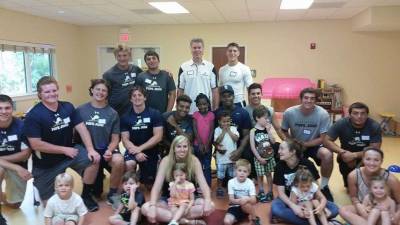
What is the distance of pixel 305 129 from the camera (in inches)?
136

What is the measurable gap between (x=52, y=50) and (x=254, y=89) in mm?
5630

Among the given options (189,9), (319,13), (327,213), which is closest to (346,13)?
(319,13)

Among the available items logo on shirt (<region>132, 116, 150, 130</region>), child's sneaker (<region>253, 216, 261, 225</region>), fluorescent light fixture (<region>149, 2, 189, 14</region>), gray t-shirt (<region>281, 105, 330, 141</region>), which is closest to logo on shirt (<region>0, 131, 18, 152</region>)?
logo on shirt (<region>132, 116, 150, 130</region>)

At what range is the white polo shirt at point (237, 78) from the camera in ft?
13.0

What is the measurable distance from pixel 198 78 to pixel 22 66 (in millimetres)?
4736

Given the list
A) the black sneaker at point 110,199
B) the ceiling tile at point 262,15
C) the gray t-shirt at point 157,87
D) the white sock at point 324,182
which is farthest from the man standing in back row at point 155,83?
the ceiling tile at point 262,15

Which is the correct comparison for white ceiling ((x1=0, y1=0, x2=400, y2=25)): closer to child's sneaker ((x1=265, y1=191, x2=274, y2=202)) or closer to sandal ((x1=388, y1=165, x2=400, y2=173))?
sandal ((x1=388, y1=165, x2=400, y2=173))

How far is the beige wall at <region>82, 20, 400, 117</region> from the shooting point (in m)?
7.33

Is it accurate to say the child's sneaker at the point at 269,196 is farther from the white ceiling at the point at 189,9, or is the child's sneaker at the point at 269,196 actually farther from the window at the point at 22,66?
the window at the point at 22,66

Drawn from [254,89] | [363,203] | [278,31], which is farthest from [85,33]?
[363,203]

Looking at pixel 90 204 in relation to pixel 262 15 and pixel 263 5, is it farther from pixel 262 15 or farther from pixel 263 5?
pixel 262 15

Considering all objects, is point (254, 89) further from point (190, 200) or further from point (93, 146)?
point (93, 146)


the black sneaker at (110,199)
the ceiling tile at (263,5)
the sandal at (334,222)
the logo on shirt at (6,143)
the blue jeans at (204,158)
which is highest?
the ceiling tile at (263,5)

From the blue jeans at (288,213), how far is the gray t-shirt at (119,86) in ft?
6.31
